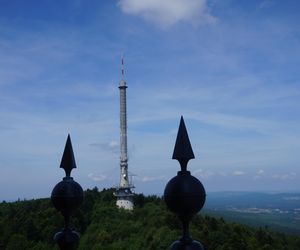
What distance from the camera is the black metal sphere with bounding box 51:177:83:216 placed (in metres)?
4.11

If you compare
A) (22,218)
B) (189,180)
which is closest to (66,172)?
(189,180)

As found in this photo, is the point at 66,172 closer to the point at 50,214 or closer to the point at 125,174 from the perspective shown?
the point at 125,174

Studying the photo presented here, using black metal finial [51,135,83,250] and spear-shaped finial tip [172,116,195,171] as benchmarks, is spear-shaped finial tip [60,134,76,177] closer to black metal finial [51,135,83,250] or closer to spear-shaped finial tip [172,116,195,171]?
black metal finial [51,135,83,250]

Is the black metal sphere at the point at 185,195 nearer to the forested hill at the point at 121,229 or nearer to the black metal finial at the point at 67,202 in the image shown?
the black metal finial at the point at 67,202

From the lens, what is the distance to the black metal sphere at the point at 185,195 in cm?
326

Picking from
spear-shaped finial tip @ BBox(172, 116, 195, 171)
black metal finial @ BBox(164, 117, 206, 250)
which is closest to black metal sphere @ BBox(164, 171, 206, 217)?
black metal finial @ BBox(164, 117, 206, 250)

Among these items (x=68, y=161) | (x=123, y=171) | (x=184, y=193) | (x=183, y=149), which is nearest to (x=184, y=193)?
(x=184, y=193)

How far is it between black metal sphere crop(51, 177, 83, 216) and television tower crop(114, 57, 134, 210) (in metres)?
63.3

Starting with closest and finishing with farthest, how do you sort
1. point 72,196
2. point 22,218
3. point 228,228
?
point 72,196 → point 228,228 → point 22,218

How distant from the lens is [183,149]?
340 centimetres

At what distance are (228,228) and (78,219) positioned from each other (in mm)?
23080

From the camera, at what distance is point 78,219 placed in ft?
225

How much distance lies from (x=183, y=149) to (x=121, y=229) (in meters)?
57.7

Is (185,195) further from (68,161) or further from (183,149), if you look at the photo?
(68,161)
